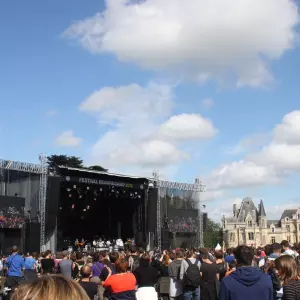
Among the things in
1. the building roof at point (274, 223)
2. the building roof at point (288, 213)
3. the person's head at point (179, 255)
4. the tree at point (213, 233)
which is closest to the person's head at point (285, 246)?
the person's head at point (179, 255)

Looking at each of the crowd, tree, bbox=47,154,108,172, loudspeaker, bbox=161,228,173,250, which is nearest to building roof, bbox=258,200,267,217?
tree, bbox=47,154,108,172

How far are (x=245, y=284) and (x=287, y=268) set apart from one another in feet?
2.44

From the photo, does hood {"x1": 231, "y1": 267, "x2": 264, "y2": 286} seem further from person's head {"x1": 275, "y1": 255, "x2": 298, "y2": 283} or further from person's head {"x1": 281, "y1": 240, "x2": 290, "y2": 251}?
person's head {"x1": 281, "y1": 240, "x2": 290, "y2": 251}

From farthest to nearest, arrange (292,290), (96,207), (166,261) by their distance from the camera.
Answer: (96,207), (166,261), (292,290)

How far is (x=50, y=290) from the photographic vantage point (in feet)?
4.84

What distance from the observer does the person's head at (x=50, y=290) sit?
1469mm

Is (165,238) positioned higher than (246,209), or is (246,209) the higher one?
(246,209)

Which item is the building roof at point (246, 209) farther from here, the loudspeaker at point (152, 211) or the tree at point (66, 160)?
the loudspeaker at point (152, 211)

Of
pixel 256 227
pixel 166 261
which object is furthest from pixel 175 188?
pixel 256 227

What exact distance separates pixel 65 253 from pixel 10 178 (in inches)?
563

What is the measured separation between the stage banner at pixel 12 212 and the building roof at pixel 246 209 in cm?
8959

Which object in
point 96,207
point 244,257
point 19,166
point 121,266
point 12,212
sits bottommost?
point 121,266

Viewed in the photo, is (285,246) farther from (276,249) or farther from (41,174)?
(41,174)

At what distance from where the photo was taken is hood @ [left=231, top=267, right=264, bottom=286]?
4031mm
